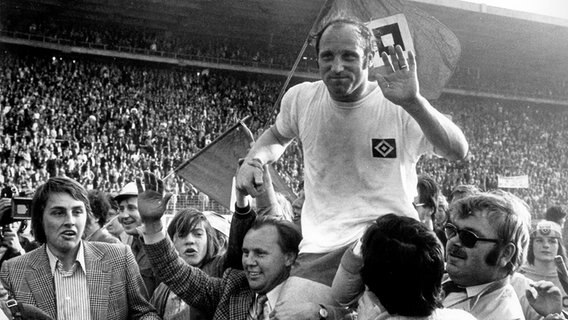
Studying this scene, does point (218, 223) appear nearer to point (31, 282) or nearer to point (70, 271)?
point (70, 271)

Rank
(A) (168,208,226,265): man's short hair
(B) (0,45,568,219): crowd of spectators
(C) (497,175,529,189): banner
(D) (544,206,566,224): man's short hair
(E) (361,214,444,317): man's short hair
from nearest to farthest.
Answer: (E) (361,214,444,317): man's short hair → (A) (168,208,226,265): man's short hair → (D) (544,206,566,224): man's short hair → (B) (0,45,568,219): crowd of spectators → (C) (497,175,529,189): banner

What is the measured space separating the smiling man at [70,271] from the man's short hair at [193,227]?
2.37ft

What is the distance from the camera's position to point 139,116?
84.3 ft

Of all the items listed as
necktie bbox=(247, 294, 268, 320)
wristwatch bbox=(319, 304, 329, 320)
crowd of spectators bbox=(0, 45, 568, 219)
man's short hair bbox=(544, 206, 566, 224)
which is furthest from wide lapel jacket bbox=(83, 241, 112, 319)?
crowd of spectators bbox=(0, 45, 568, 219)

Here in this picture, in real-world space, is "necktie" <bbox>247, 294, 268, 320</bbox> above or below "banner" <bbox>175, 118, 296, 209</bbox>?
above

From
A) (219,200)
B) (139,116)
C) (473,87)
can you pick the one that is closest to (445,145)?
(219,200)

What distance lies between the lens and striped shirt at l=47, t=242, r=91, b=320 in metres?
3.01

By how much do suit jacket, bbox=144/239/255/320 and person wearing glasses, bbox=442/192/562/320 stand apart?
0.84m

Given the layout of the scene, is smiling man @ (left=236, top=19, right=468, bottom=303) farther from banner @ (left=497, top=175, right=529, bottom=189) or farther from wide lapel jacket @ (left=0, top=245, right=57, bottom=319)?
banner @ (left=497, top=175, right=529, bottom=189)

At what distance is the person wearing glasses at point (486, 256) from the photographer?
2.66m

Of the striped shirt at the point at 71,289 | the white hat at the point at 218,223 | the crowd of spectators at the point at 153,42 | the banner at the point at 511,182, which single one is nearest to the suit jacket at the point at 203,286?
the striped shirt at the point at 71,289

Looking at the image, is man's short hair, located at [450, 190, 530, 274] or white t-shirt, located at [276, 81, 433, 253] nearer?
white t-shirt, located at [276, 81, 433, 253]

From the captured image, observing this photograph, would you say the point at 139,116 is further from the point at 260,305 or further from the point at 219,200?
the point at 260,305

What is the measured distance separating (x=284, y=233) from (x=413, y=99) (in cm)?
91
